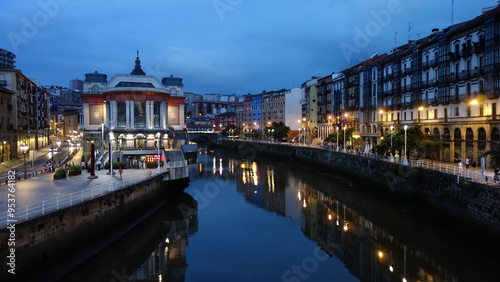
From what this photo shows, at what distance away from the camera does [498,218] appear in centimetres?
2300

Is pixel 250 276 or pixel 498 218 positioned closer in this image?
pixel 250 276

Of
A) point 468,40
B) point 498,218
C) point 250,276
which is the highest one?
point 468,40

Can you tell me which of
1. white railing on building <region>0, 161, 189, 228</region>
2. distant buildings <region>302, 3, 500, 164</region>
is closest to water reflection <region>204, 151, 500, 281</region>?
distant buildings <region>302, 3, 500, 164</region>

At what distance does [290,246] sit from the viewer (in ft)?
87.6

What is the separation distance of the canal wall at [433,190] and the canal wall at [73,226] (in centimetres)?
2425

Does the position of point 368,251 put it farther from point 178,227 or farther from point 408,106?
point 408,106

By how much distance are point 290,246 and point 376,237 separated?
21.4ft

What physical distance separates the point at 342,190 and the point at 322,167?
797 inches

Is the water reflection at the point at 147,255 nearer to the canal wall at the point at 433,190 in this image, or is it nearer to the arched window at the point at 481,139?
the canal wall at the point at 433,190

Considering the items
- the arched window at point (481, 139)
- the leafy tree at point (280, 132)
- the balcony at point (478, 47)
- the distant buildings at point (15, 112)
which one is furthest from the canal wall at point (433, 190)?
the leafy tree at point (280, 132)

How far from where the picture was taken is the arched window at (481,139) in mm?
41625

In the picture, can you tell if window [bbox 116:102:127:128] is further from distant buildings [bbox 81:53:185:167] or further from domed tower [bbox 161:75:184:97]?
domed tower [bbox 161:75:184:97]

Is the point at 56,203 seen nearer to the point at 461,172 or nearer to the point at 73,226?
the point at 73,226

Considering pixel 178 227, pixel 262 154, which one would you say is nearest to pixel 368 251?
pixel 178 227
